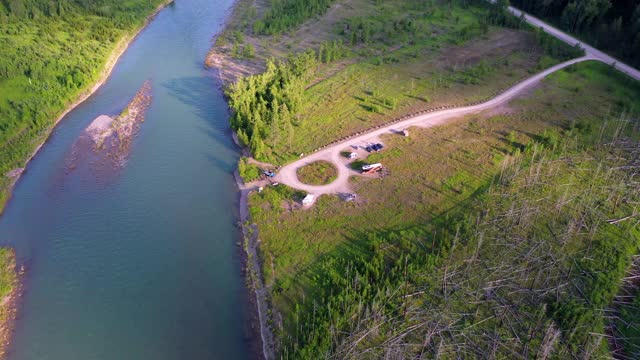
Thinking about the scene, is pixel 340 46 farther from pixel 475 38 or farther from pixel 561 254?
pixel 561 254

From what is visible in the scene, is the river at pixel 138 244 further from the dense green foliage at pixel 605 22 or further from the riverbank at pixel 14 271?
the dense green foliage at pixel 605 22

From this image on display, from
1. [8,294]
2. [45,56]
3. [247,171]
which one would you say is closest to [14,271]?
[8,294]

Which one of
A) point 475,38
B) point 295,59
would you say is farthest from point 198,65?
point 475,38

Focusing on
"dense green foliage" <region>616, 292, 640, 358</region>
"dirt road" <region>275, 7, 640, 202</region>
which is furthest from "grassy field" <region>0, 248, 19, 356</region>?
"dense green foliage" <region>616, 292, 640, 358</region>

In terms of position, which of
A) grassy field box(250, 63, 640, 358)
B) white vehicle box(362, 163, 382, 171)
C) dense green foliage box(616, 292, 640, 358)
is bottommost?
dense green foliage box(616, 292, 640, 358)

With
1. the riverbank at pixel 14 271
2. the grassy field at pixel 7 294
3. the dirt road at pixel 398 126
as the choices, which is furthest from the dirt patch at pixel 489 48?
the grassy field at pixel 7 294

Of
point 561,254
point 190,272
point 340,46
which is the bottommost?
point 190,272

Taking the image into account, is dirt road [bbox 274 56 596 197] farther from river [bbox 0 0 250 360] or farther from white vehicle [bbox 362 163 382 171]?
river [bbox 0 0 250 360]
